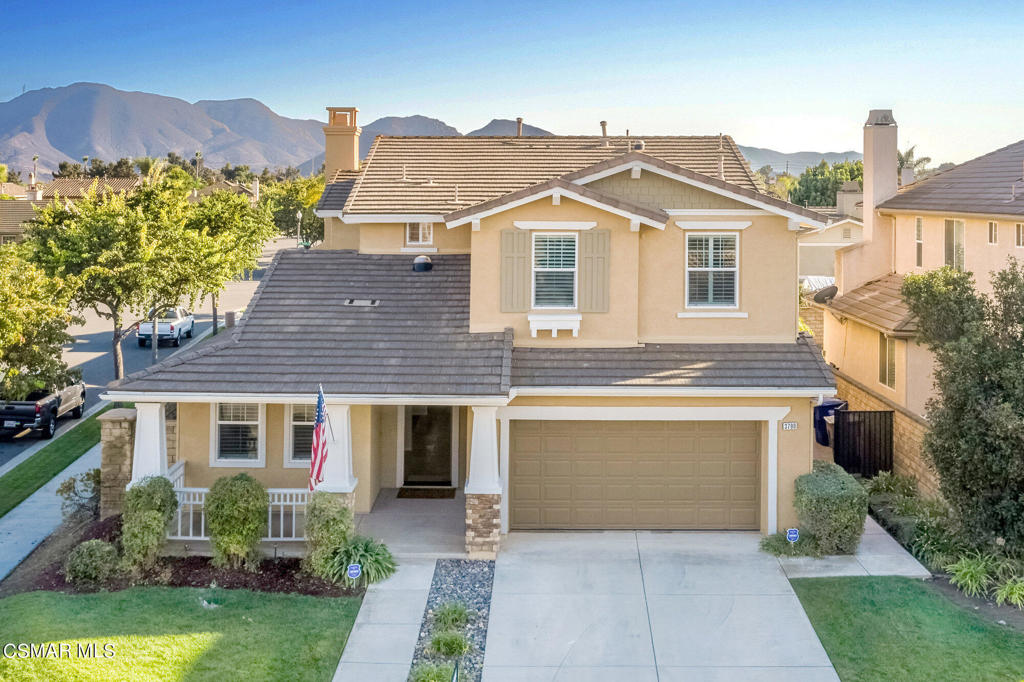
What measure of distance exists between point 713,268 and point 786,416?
9.98 ft

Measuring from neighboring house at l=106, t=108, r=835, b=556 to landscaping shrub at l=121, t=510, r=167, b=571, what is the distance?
1280mm

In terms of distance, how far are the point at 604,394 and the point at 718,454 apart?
8.41 feet

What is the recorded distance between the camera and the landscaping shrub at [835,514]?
1471 cm

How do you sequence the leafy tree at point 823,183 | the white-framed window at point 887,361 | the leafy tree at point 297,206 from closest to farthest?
1. the white-framed window at point 887,361
2. the leafy tree at point 297,206
3. the leafy tree at point 823,183

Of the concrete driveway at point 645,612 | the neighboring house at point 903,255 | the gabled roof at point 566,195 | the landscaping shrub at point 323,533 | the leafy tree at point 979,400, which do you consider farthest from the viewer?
the neighboring house at point 903,255

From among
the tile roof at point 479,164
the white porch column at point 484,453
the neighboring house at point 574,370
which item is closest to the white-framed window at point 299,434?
the neighboring house at point 574,370

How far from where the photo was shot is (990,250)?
20.5 meters

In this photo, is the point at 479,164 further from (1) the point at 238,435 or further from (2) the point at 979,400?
(2) the point at 979,400

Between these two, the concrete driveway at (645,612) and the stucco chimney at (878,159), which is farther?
the stucco chimney at (878,159)

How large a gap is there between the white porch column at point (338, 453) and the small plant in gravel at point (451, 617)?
128 inches

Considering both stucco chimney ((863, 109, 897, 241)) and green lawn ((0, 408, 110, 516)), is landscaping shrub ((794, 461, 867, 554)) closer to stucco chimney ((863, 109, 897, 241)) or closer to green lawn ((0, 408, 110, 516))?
stucco chimney ((863, 109, 897, 241))

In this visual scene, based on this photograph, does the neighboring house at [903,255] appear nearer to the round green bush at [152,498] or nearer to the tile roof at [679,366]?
the tile roof at [679,366]

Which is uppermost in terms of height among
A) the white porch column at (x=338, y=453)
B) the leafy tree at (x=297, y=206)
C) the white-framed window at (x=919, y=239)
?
the leafy tree at (x=297, y=206)

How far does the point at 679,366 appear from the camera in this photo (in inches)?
629
